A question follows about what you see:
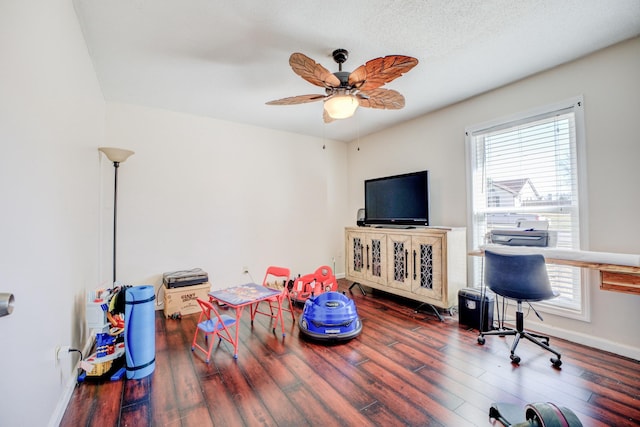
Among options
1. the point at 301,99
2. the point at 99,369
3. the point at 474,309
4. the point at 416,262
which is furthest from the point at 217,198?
the point at 474,309

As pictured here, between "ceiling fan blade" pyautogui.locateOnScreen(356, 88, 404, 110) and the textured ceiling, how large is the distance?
0.34 m

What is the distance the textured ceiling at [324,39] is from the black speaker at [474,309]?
2282 millimetres

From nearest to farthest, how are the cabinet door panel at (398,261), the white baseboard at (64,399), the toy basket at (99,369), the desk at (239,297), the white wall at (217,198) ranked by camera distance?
the white baseboard at (64,399), the toy basket at (99,369), the desk at (239,297), the white wall at (217,198), the cabinet door panel at (398,261)

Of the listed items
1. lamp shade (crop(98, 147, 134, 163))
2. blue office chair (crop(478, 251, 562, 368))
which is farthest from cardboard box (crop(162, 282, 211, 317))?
blue office chair (crop(478, 251, 562, 368))

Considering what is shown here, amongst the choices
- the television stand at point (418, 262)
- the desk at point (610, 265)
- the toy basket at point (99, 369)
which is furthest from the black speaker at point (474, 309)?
the toy basket at point (99, 369)

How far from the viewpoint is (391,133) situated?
4.51 m

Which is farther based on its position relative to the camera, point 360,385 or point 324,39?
point 324,39

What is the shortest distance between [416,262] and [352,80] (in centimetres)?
227

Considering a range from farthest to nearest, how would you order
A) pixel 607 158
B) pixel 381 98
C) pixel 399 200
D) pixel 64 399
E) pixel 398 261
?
pixel 399 200, pixel 398 261, pixel 381 98, pixel 607 158, pixel 64 399

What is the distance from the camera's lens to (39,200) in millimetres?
1415

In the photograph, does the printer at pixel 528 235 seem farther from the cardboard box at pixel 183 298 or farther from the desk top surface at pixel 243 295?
the cardboard box at pixel 183 298

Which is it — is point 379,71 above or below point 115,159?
above

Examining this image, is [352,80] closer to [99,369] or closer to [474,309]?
[474,309]

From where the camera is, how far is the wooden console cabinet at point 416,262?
317 centimetres
